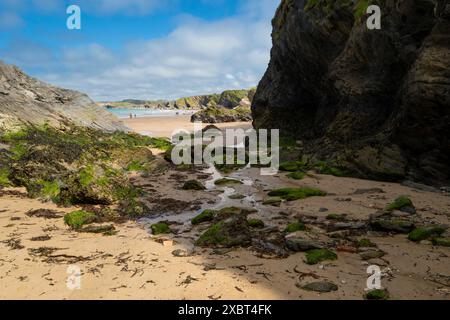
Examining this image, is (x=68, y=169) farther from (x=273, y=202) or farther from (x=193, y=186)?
(x=273, y=202)

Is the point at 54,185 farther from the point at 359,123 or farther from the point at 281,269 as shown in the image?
the point at 359,123

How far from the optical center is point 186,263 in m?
7.61

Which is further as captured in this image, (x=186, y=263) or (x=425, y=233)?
(x=425, y=233)

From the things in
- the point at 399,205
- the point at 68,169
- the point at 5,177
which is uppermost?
the point at 68,169

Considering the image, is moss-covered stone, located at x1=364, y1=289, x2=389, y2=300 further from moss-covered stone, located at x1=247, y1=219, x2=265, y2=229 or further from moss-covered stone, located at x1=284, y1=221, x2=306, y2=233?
moss-covered stone, located at x1=247, y1=219, x2=265, y2=229

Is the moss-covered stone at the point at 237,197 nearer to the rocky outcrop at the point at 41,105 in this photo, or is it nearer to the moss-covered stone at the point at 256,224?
the moss-covered stone at the point at 256,224

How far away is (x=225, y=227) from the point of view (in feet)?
30.2

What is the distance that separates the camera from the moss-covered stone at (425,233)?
27.7 ft

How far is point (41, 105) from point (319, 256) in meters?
28.4

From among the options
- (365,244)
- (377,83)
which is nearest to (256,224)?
(365,244)

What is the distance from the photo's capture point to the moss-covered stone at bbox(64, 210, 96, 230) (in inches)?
424

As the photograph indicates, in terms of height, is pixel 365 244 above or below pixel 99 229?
above
